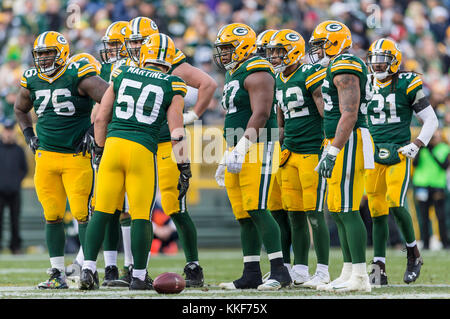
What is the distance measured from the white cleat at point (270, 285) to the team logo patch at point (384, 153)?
6.14ft

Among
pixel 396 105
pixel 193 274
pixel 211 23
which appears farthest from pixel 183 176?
pixel 211 23

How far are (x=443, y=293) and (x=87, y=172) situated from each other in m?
3.06

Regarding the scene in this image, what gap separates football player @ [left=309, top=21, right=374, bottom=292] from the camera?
6.21 metres

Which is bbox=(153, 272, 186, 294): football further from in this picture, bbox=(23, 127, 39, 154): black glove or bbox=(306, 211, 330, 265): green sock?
bbox=(23, 127, 39, 154): black glove

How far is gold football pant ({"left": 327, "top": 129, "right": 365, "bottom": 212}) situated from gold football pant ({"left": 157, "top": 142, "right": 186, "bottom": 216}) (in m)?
1.54

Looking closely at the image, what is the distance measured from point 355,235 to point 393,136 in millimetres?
1904

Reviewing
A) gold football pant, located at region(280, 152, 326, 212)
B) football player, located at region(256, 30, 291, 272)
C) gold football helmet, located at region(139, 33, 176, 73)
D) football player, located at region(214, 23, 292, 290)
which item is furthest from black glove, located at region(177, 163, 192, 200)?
football player, located at region(256, 30, 291, 272)

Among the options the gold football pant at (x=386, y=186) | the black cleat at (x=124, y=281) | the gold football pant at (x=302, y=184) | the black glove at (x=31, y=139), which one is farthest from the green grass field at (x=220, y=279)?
the black glove at (x=31, y=139)

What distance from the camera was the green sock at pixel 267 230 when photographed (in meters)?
6.67

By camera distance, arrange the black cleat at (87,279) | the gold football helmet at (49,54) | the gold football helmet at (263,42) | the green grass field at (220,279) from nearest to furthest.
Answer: the green grass field at (220,279), the black cleat at (87,279), the gold football helmet at (49,54), the gold football helmet at (263,42)

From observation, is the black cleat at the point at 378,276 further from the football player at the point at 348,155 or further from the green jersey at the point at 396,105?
the green jersey at the point at 396,105

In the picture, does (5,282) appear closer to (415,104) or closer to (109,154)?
(109,154)

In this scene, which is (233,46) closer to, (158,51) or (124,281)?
(158,51)

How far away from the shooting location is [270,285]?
6598mm
